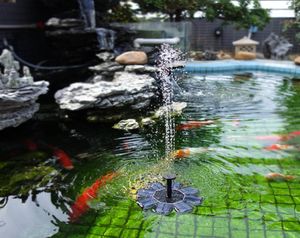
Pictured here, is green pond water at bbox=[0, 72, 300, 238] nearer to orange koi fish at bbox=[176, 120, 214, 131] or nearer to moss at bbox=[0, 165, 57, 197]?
moss at bbox=[0, 165, 57, 197]

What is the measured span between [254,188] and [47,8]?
10.7 m

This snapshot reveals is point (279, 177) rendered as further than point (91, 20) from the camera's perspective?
No

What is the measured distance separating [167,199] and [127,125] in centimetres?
313

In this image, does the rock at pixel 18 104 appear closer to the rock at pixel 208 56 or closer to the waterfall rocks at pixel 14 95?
the waterfall rocks at pixel 14 95

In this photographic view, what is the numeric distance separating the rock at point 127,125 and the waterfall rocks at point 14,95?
1.74 meters

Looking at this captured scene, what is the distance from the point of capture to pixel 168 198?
4633 millimetres

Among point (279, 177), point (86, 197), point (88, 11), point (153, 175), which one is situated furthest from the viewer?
point (88, 11)

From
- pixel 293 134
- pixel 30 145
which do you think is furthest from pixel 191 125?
pixel 30 145

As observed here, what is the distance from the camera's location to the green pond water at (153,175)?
4207 millimetres

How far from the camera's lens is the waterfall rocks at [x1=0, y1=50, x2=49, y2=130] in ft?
22.4

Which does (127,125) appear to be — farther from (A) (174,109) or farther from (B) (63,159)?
(B) (63,159)

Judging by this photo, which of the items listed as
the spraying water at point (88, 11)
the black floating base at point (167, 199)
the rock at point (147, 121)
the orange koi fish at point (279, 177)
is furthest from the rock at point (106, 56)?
the orange koi fish at point (279, 177)

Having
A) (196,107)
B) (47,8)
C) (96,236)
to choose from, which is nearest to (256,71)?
(196,107)

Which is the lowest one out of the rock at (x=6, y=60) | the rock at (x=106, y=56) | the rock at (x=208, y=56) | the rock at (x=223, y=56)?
the rock at (x=223, y=56)
